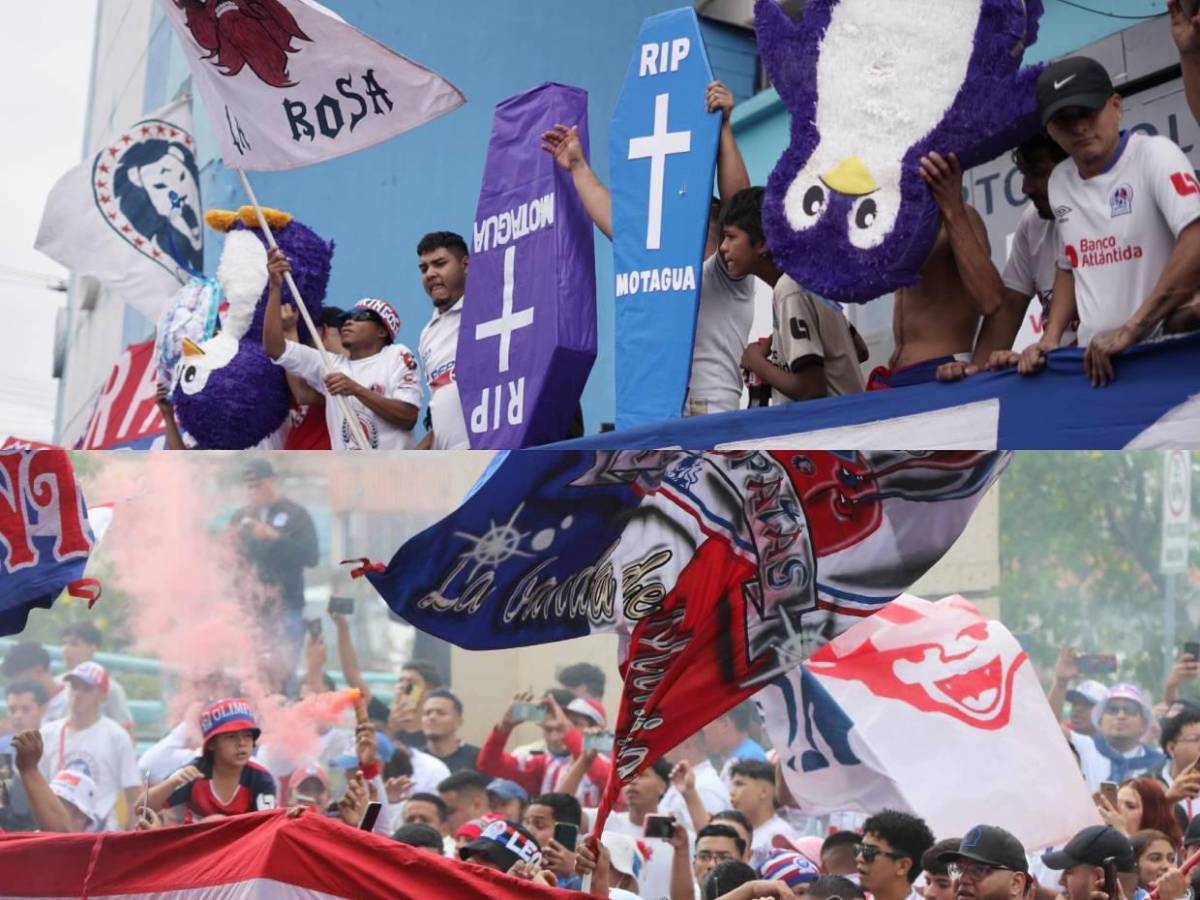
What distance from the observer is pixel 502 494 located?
5820mm

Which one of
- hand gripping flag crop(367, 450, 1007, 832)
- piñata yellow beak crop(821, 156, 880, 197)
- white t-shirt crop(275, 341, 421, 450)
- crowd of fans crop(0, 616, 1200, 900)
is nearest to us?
hand gripping flag crop(367, 450, 1007, 832)

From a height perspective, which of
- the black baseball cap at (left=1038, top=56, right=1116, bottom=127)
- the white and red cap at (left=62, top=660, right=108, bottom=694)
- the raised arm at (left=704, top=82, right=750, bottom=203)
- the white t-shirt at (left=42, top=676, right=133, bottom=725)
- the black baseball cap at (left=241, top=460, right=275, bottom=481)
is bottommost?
the white t-shirt at (left=42, top=676, right=133, bottom=725)

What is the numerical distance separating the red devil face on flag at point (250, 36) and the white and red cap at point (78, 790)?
2.82m

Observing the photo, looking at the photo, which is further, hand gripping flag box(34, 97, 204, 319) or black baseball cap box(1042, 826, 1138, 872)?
hand gripping flag box(34, 97, 204, 319)

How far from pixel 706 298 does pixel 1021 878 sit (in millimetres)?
2552

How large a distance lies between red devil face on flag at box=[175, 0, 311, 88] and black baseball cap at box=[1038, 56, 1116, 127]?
10.7 feet

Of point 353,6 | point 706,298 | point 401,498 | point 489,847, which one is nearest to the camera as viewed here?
point 489,847

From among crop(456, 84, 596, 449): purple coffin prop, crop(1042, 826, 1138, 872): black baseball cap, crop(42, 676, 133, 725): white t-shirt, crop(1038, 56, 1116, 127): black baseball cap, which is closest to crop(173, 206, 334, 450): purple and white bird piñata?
crop(456, 84, 596, 449): purple coffin prop

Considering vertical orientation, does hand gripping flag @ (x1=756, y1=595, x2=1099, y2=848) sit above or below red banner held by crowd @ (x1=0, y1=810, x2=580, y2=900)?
above

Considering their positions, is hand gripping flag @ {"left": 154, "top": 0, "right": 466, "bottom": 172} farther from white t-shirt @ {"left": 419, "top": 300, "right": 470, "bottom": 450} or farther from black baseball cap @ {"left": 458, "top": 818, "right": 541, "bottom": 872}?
black baseball cap @ {"left": 458, "top": 818, "right": 541, "bottom": 872}

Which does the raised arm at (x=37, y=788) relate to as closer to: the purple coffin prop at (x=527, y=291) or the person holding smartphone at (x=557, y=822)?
the person holding smartphone at (x=557, y=822)

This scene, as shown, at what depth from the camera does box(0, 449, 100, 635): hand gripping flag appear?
6.02 meters

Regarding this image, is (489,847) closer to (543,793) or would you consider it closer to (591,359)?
(543,793)

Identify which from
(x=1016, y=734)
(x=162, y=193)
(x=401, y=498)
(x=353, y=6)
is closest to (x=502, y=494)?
Result: (x=401, y=498)
